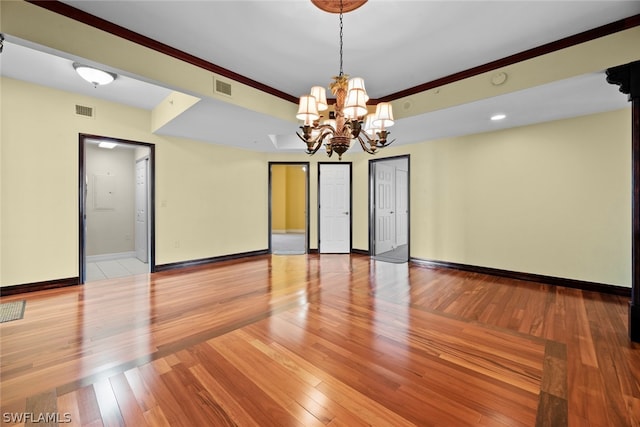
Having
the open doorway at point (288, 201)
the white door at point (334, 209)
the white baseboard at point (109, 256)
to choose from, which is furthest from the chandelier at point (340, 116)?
the open doorway at point (288, 201)

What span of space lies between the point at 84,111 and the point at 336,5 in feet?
13.2

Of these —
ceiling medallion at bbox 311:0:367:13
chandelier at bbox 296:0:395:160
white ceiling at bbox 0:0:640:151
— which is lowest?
chandelier at bbox 296:0:395:160

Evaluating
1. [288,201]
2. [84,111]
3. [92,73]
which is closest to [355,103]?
[92,73]

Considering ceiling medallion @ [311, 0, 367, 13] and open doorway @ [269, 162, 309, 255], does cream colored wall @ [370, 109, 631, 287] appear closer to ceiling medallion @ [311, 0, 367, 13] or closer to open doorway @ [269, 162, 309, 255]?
ceiling medallion @ [311, 0, 367, 13]

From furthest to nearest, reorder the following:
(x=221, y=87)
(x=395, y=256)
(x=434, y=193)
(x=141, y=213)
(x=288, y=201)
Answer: (x=288, y=201) < (x=395, y=256) < (x=141, y=213) < (x=434, y=193) < (x=221, y=87)

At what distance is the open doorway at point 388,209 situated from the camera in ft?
20.0

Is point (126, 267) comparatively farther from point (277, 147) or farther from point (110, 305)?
point (277, 147)

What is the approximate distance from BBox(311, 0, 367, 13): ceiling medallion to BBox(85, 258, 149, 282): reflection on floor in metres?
4.85

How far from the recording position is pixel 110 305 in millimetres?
3107

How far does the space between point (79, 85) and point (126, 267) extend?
3185 mm

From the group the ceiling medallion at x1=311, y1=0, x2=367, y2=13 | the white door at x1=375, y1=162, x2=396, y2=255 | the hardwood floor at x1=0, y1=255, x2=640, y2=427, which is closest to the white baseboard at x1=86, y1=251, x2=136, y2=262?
the hardwood floor at x1=0, y1=255, x2=640, y2=427

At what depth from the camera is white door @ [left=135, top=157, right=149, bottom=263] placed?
534cm

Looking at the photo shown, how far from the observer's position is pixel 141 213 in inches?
225

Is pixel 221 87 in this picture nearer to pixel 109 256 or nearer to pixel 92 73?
pixel 92 73
